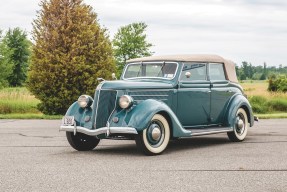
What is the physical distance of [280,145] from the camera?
1004 cm

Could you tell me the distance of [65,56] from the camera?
21.6 meters

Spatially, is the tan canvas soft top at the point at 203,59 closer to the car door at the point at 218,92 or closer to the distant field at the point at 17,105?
the car door at the point at 218,92

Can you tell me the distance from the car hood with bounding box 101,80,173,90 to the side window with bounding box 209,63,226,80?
142 centimetres

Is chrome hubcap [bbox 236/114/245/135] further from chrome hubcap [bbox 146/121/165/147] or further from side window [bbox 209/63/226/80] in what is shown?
chrome hubcap [bbox 146/121/165/147]

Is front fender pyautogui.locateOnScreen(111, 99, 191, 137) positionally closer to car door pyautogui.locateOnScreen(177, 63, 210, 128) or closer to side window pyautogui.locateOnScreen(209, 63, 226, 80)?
car door pyautogui.locateOnScreen(177, 63, 210, 128)

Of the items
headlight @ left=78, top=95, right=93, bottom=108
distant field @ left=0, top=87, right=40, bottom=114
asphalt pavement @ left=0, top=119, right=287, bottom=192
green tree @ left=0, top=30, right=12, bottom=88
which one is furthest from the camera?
green tree @ left=0, top=30, right=12, bottom=88

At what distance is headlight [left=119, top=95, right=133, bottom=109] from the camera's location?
27.7ft

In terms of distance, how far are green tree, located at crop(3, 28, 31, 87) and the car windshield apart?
2578 inches

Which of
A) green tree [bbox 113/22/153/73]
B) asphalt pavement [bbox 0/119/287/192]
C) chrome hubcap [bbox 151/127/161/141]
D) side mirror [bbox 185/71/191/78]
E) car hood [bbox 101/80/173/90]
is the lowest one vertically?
asphalt pavement [bbox 0/119/287/192]

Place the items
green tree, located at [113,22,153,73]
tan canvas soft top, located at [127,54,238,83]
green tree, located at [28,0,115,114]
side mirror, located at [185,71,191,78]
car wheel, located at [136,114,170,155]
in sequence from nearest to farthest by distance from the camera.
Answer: car wheel, located at [136,114,170,155], side mirror, located at [185,71,191,78], tan canvas soft top, located at [127,54,238,83], green tree, located at [28,0,115,114], green tree, located at [113,22,153,73]

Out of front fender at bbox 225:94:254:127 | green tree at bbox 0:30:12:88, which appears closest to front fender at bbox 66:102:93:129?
front fender at bbox 225:94:254:127

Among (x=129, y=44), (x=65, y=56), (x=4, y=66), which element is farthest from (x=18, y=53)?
(x=65, y=56)

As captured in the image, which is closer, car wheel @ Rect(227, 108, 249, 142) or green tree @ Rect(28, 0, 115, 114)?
car wheel @ Rect(227, 108, 249, 142)

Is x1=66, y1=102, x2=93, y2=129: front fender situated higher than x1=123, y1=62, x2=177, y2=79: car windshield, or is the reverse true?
x1=123, y1=62, x2=177, y2=79: car windshield
